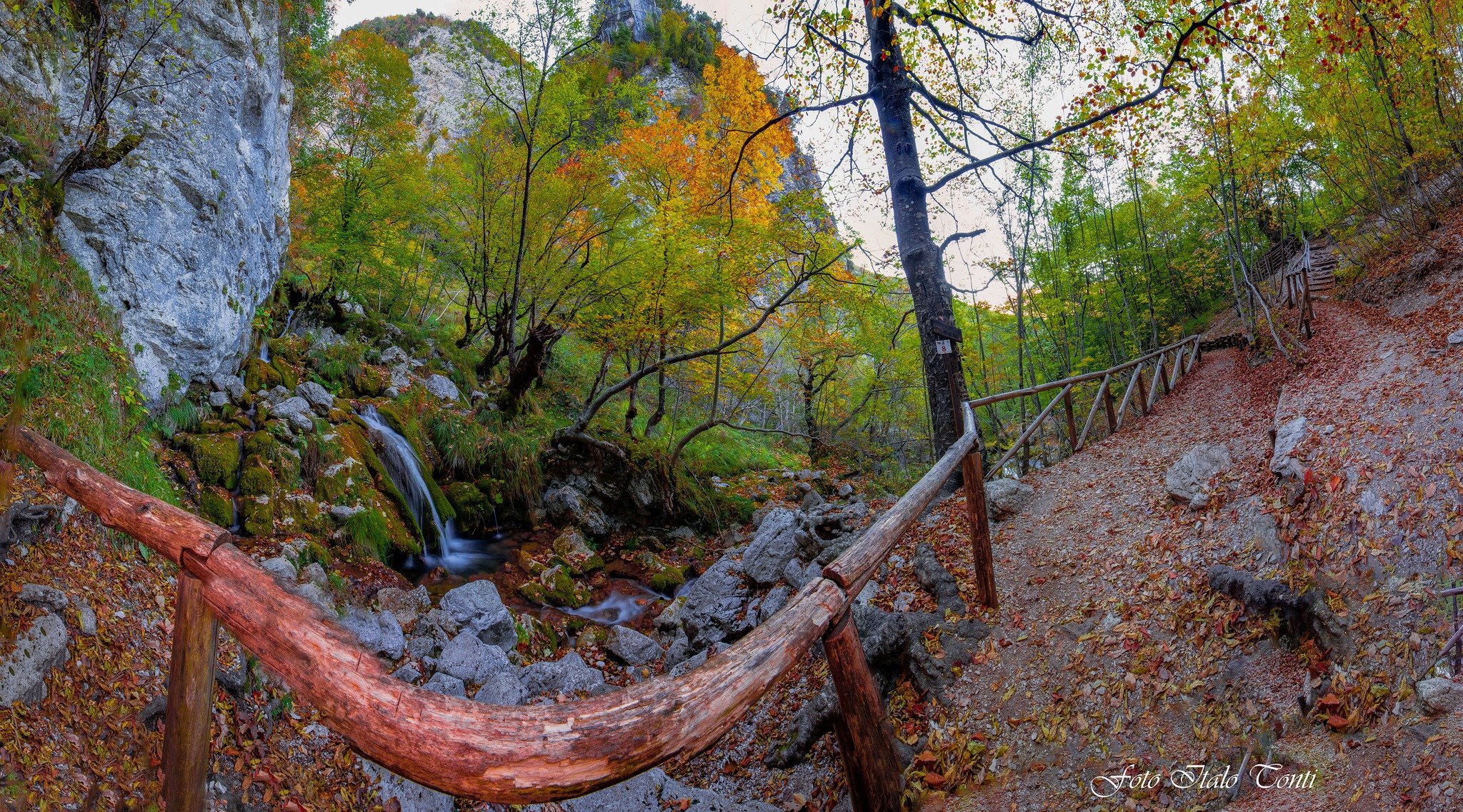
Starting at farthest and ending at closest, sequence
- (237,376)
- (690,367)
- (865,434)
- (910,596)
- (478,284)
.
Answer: (865,434)
(690,367)
(478,284)
(237,376)
(910,596)

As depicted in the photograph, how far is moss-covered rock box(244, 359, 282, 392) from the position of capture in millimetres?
7751

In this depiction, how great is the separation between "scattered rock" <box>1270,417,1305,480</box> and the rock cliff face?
9033 mm

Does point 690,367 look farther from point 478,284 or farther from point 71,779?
point 71,779

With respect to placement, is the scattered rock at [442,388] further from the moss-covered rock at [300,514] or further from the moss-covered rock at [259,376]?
the moss-covered rock at [300,514]

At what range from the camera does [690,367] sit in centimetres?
1584

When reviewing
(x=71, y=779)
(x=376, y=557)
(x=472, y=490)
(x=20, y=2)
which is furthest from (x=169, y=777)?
(x=472, y=490)

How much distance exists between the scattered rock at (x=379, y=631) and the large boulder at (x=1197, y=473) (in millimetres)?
6294

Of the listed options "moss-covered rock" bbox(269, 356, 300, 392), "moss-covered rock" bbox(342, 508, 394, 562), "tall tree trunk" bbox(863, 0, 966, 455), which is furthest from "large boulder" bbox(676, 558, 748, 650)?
"moss-covered rock" bbox(269, 356, 300, 392)

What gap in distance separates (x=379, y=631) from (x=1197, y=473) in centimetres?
679

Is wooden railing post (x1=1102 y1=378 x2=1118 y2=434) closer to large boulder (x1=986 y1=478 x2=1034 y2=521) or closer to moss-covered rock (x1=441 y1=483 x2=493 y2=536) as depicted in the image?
large boulder (x1=986 y1=478 x2=1034 y2=521)

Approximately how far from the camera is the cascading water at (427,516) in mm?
8148

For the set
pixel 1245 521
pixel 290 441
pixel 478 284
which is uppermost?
pixel 478 284

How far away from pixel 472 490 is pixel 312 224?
270 inches

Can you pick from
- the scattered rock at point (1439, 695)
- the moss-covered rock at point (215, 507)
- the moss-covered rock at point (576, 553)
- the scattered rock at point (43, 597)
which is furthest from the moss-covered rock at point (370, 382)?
the scattered rock at point (1439, 695)
